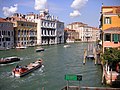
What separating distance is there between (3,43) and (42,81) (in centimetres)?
1547

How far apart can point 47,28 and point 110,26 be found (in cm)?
2474

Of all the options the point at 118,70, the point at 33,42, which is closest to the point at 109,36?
the point at 118,70

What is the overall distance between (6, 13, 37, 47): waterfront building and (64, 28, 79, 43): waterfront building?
44.1 feet

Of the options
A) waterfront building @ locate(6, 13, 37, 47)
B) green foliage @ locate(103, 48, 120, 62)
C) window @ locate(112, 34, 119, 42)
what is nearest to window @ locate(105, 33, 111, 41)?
window @ locate(112, 34, 119, 42)

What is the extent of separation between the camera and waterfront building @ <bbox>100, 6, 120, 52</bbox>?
30.0ft

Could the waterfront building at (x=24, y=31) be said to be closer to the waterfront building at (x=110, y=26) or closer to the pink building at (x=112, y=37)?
the waterfront building at (x=110, y=26)

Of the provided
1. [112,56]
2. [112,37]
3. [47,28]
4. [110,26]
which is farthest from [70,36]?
[112,56]

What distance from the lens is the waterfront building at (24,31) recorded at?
2650 cm

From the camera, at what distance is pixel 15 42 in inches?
1030

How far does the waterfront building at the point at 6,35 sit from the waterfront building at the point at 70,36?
62.4 feet

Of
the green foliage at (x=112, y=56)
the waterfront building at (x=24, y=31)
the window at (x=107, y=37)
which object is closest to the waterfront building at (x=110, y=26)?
the window at (x=107, y=37)

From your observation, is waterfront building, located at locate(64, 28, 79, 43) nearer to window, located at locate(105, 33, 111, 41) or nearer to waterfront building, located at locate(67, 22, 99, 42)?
waterfront building, located at locate(67, 22, 99, 42)

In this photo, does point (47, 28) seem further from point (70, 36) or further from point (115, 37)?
point (115, 37)

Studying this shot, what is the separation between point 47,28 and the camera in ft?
112
